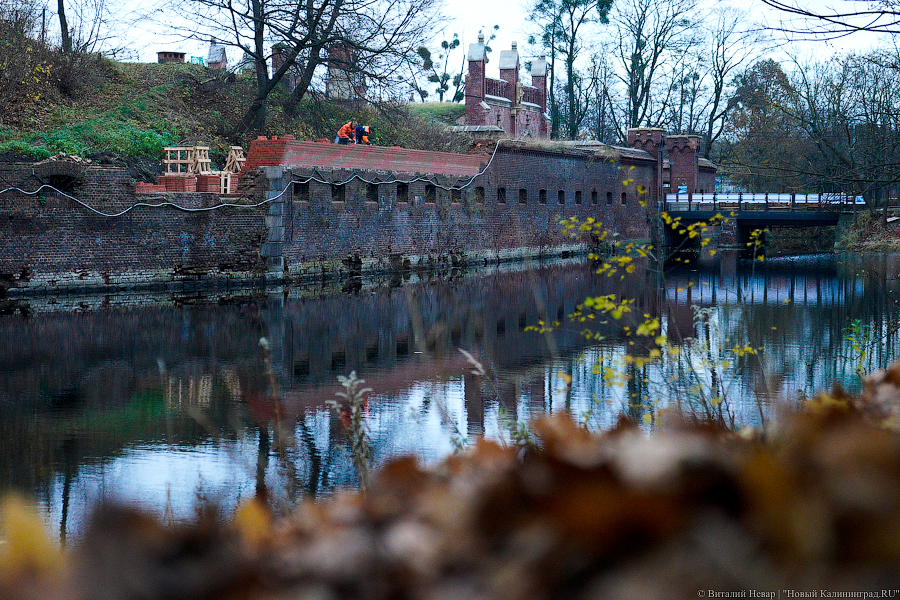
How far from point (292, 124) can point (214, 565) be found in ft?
86.9

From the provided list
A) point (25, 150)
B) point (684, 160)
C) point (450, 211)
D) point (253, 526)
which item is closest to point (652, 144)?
point (684, 160)

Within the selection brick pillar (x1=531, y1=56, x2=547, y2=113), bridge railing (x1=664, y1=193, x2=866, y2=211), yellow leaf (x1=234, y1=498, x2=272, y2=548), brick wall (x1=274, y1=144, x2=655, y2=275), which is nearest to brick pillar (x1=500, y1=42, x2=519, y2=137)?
brick pillar (x1=531, y1=56, x2=547, y2=113)

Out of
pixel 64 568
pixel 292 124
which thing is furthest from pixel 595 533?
pixel 292 124

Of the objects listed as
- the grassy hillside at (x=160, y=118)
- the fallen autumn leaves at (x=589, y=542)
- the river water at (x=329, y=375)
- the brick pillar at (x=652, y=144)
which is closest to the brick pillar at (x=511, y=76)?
the brick pillar at (x=652, y=144)

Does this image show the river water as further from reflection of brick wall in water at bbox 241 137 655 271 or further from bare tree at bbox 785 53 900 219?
reflection of brick wall in water at bbox 241 137 655 271

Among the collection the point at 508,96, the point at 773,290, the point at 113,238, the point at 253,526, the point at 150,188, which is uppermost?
the point at 508,96

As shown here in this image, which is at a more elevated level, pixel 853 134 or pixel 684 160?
pixel 684 160

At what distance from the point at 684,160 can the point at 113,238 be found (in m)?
29.0

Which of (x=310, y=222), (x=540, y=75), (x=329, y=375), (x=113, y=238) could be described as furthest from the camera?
(x=540, y=75)

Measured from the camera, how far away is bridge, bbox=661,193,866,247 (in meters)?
32.5

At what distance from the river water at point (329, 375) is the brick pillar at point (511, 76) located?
2997 cm

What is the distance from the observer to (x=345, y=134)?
70.7ft

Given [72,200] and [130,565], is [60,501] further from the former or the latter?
[72,200]

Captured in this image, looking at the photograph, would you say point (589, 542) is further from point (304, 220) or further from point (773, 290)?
point (304, 220)
